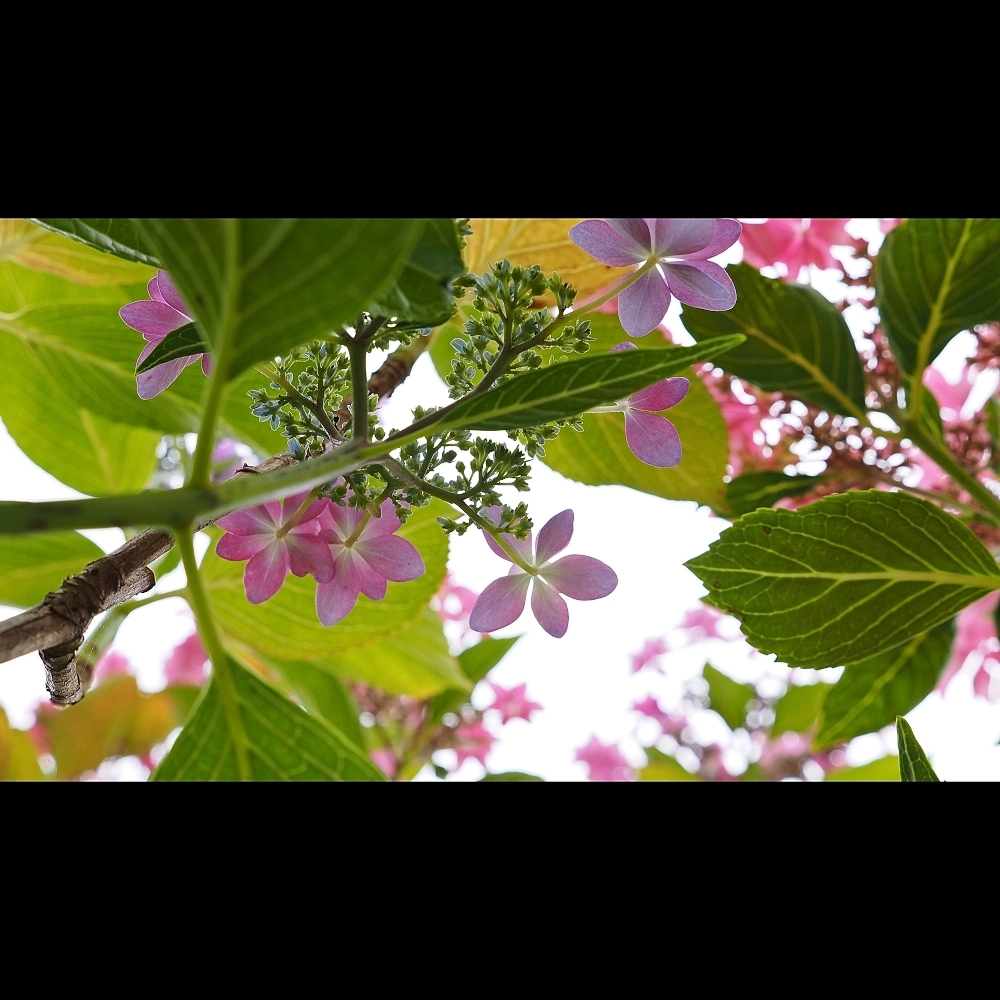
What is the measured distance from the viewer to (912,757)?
481 millimetres

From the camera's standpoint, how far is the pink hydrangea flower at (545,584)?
0.43 meters

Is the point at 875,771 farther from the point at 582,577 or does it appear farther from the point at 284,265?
the point at 284,265

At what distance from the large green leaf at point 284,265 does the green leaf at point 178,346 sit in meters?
0.11

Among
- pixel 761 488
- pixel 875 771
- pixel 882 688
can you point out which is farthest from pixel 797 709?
pixel 761 488

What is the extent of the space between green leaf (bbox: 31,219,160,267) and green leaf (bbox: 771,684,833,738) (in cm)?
156

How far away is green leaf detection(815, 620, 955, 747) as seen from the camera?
809mm

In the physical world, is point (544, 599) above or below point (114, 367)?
below

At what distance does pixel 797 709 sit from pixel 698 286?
146 cm

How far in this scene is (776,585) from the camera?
0.56 meters

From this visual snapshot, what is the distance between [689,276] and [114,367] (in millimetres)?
566

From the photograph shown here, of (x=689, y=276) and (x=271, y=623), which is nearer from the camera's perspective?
(x=689, y=276)
